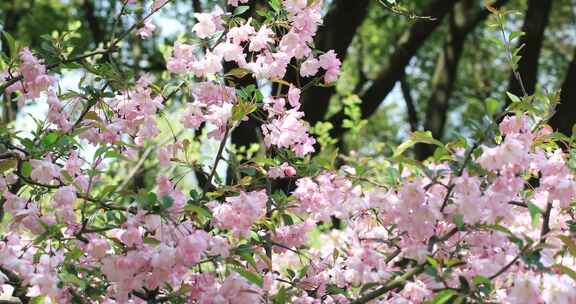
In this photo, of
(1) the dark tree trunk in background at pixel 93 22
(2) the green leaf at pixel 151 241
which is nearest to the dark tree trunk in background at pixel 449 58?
(1) the dark tree trunk in background at pixel 93 22

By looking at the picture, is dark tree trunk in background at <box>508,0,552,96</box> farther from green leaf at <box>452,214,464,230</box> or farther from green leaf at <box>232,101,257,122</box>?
green leaf at <box>452,214,464,230</box>

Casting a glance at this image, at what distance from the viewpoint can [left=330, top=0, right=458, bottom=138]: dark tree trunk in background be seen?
23.4 feet

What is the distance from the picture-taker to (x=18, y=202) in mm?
2498

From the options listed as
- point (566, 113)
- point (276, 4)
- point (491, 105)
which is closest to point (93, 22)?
point (566, 113)

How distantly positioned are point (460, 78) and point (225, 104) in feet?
44.2

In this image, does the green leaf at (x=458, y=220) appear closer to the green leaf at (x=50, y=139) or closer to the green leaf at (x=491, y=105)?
the green leaf at (x=491, y=105)

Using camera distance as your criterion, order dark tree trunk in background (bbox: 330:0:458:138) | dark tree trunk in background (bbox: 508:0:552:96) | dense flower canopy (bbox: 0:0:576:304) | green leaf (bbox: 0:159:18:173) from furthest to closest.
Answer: dark tree trunk in background (bbox: 508:0:552:96)
dark tree trunk in background (bbox: 330:0:458:138)
green leaf (bbox: 0:159:18:173)
dense flower canopy (bbox: 0:0:576:304)

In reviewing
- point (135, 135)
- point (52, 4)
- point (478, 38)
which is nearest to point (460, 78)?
point (478, 38)

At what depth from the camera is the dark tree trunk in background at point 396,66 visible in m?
7.14

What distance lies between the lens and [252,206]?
2.27 meters

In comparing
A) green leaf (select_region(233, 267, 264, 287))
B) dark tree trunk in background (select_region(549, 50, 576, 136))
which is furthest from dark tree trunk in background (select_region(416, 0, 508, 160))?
green leaf (select_region(233, 267, 264, 287))

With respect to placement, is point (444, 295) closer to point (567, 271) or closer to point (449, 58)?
point (567, 271)

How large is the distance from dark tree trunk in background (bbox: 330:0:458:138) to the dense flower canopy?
417 cm

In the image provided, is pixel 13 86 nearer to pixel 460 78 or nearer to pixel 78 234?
pixel 78 234
